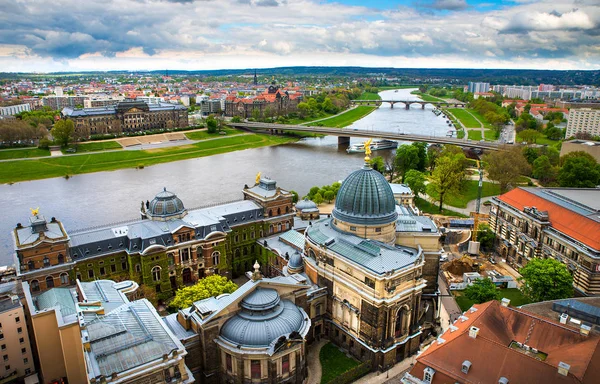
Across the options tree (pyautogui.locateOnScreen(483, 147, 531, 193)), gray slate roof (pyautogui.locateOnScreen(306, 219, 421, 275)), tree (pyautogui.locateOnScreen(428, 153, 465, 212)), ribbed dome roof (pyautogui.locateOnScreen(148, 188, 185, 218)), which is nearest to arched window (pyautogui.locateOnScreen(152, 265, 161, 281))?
ribbed dome roof (pyautogui.locateOnScreen(148, 188, 185, 218))

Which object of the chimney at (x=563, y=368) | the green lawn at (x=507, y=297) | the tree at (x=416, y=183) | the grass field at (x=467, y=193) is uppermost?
the chimney at (x=563, y=368)

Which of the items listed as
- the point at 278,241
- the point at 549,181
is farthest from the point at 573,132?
the point at 278,241

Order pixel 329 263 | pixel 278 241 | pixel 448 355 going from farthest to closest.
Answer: pixel 278 241 → pixel 329 263 → pixel 448 355

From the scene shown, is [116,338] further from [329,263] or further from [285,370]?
[329,263]

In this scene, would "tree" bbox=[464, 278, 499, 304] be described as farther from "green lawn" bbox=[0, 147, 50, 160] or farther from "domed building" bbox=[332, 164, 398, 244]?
"green lawn" bbox=[0, 147, 50, 160]

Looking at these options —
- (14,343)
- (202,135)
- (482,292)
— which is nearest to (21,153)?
(202,135)

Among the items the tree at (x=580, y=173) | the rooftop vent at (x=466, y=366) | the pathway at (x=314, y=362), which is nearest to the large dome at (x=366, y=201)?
the pathway at (x=314, y=362)

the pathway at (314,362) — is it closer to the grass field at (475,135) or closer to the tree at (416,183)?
the tree at (416,183)
